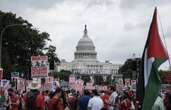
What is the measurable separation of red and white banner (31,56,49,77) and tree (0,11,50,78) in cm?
6065

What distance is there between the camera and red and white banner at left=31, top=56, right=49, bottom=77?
28.2 m

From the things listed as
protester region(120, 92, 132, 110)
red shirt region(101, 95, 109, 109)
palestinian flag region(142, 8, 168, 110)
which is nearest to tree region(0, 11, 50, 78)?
red shirt region(101, 95, 109, 109)

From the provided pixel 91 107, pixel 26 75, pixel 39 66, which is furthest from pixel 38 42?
pixel 91 107

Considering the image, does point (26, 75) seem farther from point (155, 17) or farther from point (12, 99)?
point (155, 17)

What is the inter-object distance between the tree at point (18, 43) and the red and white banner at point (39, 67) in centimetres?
6065

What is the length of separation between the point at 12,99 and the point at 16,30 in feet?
223

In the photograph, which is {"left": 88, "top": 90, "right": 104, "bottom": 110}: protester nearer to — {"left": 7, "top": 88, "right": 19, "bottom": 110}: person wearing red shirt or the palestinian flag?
{"left": 7, "top": 88, "right": 19, "bottom": 110}: person wearing red shirt

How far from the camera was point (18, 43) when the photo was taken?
318 feet

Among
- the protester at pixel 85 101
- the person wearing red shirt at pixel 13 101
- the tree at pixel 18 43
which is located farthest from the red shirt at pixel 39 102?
the tree at pixel 18 43

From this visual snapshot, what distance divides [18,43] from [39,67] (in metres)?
68.9

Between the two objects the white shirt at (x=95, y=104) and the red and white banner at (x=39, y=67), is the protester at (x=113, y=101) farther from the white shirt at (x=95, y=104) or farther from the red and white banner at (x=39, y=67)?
the white shirt at (x=95, y=104)

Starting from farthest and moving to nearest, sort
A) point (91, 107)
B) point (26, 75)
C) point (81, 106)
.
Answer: point (26, 75) < point (81, 106) < point (91, 107)

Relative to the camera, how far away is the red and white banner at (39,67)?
28.2m

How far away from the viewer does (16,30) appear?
313ft
